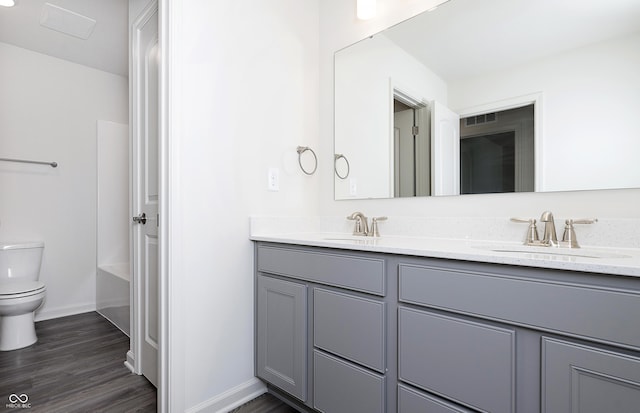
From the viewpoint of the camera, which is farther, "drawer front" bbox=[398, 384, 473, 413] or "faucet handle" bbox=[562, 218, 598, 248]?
"faucet handle" bbox=[562, 218, 598, 248]

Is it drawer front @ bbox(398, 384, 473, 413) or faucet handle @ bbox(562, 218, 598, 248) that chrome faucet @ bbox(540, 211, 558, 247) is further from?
drawer front @ bbox(398, 384, 473, 413)

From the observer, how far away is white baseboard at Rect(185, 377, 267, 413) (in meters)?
1.51

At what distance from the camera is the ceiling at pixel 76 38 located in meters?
2.21

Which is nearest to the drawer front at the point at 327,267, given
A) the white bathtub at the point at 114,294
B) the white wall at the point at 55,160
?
the white bathtub at the point at 114,294

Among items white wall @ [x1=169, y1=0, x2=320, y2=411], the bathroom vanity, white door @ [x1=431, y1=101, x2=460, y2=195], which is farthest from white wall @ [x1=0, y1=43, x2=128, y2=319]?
white door @ [x1=431, y1=101, x2=460, y2=195]

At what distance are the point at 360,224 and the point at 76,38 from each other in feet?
9.00

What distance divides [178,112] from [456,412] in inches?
61.6

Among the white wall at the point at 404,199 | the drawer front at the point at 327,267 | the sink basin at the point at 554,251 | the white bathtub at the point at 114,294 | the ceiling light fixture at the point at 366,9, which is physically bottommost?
the white bathtub at the point at 114,294

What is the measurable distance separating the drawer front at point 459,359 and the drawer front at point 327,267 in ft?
0.50

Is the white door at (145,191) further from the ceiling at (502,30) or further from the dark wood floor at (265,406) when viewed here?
the ceiling at (502,30)

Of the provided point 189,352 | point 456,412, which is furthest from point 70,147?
point 456,412

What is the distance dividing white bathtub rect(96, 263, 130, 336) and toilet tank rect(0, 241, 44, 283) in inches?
19.0

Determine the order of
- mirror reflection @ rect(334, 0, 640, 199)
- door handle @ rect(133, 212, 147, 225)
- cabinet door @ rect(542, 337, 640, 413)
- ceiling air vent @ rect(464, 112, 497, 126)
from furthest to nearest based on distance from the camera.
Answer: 1. door handle @ rect(133, 212, 147, 225)
2. ceiling air vent @ rect(464, 112, 497, 126)
3. mirror reflection @ rect(334, 0, 640, 199)
4. cabinet door @ rect(542, 337, 640, 413)

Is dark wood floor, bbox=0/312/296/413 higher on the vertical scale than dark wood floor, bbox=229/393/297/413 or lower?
higher
